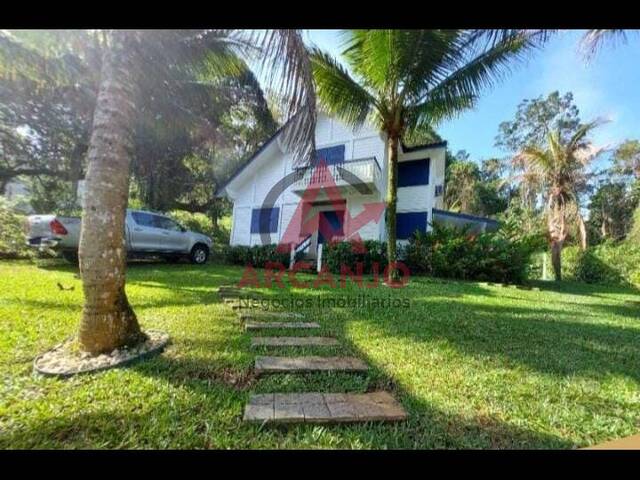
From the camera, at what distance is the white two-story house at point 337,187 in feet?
41.0

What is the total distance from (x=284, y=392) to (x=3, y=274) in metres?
7.95

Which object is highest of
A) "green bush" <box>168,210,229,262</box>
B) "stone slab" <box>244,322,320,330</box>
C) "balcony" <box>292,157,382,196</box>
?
"balcony" <box>292,157,382,196</box>

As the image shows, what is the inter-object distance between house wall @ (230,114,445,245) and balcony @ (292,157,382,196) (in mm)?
573

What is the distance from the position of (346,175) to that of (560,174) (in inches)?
370

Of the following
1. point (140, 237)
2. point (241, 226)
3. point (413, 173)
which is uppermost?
point (413, 173)

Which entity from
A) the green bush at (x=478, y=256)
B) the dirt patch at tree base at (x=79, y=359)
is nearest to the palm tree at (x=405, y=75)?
the green bush at (x=478, y=256)

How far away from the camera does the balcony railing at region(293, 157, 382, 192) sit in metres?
12.0

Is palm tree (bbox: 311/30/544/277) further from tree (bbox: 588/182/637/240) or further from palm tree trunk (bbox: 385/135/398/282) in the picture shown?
tree (bbox: 588/182/637/240)

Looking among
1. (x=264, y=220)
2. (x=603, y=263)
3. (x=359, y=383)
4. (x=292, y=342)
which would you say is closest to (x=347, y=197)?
(x=264, y=220)

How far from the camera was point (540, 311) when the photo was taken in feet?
19.7

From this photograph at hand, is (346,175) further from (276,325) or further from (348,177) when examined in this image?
(276,325)

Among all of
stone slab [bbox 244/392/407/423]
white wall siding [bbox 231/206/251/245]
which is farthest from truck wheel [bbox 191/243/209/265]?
stone slab [bbox 244/392/407/423]

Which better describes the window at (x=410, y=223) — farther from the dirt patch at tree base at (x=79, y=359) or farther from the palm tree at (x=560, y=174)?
the dirt patch at tree base at (x=79, y=359)

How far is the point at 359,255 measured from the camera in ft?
37.0
